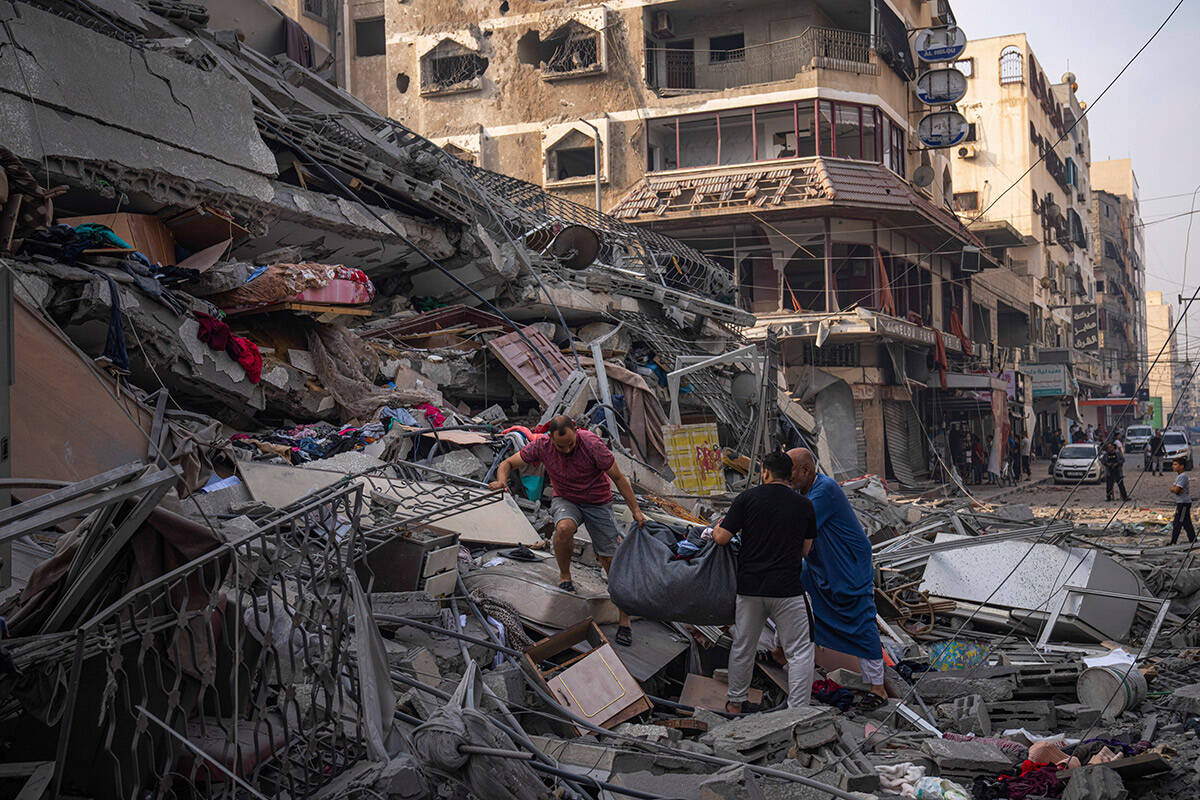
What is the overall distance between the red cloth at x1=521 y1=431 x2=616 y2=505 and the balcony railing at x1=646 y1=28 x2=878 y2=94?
2489cm

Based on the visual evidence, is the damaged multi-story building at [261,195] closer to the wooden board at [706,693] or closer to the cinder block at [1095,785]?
the wooden board at [706,693]

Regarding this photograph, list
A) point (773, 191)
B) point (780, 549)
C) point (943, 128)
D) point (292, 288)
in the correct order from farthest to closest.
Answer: point (943, 128)
point (773, 191)
point (292, 288)
point (780, 549)

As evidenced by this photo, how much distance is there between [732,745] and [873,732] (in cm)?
105

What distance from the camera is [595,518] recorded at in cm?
Result: 677

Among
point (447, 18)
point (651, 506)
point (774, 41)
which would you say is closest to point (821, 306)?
point (774, 41)

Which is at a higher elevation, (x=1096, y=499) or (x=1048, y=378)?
(x=1048, y=378)

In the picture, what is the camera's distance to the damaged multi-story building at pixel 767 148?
2838 cm

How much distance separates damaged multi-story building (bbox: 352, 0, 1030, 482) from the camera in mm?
28375

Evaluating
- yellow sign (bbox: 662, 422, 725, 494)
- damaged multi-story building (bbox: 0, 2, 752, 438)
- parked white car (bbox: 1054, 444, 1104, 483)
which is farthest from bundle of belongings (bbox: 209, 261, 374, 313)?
parked white car (bbox: 1054, 444, 1104, 483)

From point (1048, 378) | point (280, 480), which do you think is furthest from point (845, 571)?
Answer: point (1048, 378)

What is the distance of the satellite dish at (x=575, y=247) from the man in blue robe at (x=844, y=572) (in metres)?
11.1

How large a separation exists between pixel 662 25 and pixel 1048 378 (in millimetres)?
25993

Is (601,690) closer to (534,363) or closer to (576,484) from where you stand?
(576,484)

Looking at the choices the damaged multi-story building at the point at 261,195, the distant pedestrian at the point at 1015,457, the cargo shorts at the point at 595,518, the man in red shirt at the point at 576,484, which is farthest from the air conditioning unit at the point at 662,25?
the cargo shorts at the point at 595,518
